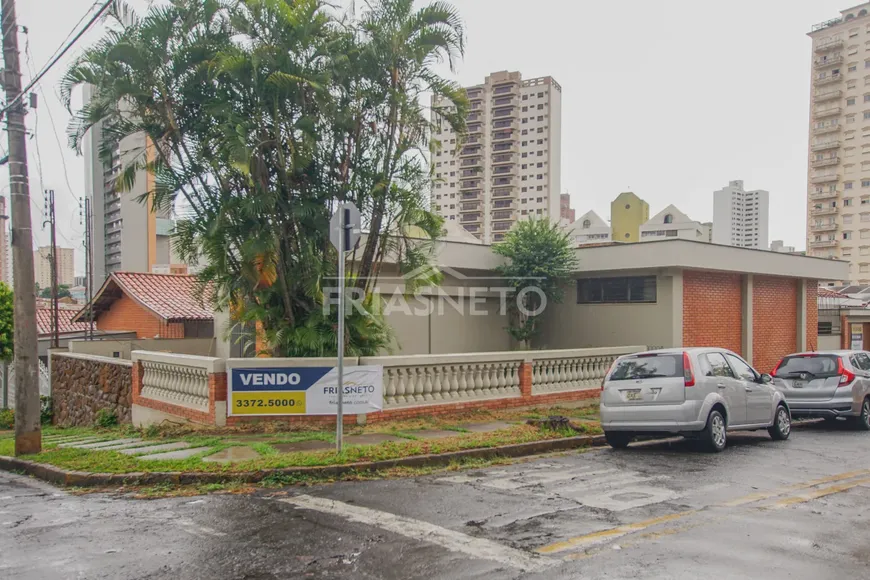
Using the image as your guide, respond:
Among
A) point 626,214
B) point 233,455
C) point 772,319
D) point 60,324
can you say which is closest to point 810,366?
point 772,319

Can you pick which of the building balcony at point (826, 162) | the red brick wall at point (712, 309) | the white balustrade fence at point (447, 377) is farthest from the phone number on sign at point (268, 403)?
the building balcony at point (826, 162)

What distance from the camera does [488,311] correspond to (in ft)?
68.1

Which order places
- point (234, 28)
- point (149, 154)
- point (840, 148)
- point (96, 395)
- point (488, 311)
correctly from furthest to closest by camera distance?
point (840, 148) → point (488, 311) → point (96, 395) → point (149, 154) → point (234, 28)

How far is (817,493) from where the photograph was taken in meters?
8.05

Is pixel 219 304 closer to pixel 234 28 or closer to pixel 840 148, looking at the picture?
pixel 234 28

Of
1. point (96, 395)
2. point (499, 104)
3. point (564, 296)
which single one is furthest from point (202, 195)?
point (499, 104)

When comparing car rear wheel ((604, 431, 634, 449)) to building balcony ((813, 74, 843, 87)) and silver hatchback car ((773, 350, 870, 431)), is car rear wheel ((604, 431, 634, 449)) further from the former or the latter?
building balcony ((813, 74, 843, 87))

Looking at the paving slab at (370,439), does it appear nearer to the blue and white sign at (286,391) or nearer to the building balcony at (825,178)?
the blue and white sign at (286,391)

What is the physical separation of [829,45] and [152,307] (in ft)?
344

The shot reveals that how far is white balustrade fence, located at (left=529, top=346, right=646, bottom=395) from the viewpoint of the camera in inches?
589

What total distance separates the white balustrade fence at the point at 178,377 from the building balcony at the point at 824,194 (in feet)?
351

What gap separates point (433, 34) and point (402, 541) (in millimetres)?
9724

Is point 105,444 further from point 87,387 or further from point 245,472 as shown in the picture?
point 87,387

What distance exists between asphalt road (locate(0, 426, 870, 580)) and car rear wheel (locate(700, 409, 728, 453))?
109 centimetres
